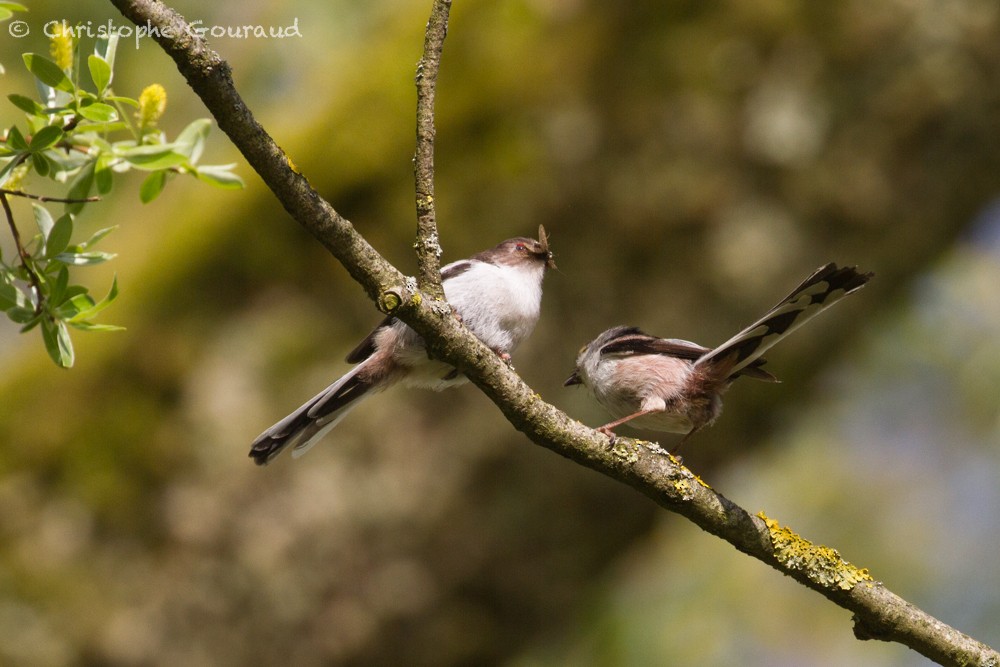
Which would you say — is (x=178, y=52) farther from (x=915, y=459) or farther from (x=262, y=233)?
(x=915, y=459)

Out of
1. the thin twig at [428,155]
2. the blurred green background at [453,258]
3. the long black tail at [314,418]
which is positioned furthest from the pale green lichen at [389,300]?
the blurred green background at [453,258]

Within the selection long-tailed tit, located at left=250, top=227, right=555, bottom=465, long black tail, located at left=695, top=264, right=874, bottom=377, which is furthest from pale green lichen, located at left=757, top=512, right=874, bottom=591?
long-tailed tit, located at left=250, top=227, right=555, bottom=465

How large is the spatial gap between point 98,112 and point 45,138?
114 mm

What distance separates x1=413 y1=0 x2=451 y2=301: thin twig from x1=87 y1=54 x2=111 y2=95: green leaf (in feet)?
2.29

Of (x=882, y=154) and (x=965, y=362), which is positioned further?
(x=965, y=362)

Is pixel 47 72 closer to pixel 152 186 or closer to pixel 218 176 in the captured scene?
pixel 152 186

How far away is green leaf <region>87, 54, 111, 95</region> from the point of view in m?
1.82

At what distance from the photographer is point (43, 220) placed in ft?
6.58

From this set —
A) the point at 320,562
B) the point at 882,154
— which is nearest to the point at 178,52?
the point at 320,562

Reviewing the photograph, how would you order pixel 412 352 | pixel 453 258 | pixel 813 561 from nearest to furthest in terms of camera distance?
1. pixel 813 561
2. pixel 412 352
3. pixel 453 258

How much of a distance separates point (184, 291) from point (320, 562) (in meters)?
1.71

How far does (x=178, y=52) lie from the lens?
1897mm

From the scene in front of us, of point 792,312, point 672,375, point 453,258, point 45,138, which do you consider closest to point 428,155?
point 45,138

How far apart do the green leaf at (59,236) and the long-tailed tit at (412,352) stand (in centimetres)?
151
